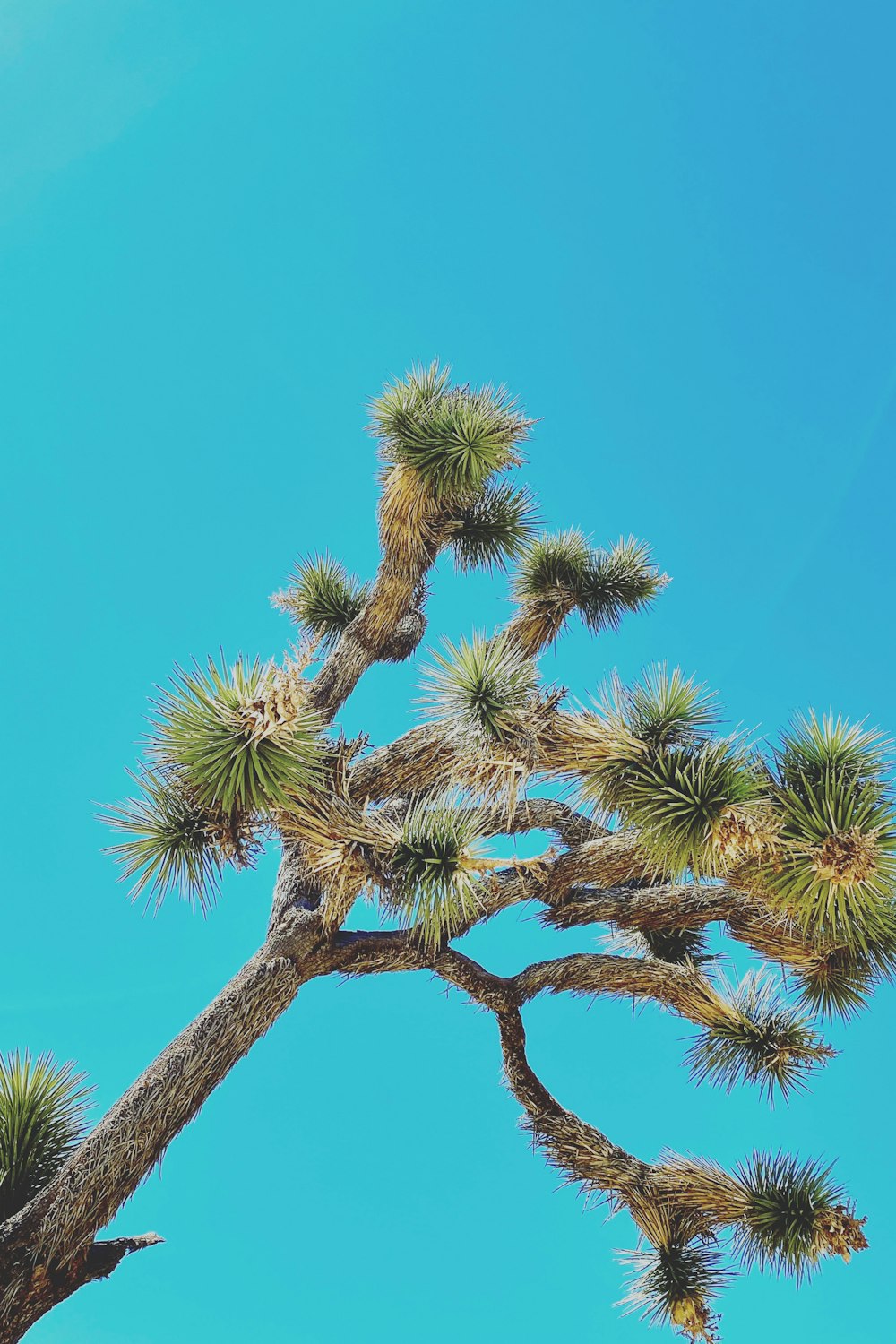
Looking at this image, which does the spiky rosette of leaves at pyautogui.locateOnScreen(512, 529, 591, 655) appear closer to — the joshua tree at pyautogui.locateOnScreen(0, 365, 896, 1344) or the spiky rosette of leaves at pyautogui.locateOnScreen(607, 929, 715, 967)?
the joshua tree at pyautogui.locateOnScreen(0, 365, 896, 1344)

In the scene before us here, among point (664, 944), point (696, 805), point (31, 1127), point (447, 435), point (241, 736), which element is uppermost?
point (447, 435)

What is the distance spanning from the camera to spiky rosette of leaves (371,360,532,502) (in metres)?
5.78

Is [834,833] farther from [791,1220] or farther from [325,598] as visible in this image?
[325,598]

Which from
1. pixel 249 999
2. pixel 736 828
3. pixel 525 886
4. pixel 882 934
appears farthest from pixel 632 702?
pixel 249 999

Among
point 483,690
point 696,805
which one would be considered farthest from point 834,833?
point 483,690

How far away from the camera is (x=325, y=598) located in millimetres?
7445

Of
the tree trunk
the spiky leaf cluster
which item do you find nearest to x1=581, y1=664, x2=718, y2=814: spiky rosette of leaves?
the spiky leaf cluster

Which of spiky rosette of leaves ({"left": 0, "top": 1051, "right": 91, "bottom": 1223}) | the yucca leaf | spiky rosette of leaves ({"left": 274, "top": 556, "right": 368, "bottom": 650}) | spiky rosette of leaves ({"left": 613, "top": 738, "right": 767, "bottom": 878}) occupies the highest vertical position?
the yucca leaf

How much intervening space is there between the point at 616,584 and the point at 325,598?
2.22m

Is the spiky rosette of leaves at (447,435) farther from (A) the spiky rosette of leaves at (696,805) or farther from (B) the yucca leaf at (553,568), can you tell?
(A) the spiky rosette of leaves at (696,805)

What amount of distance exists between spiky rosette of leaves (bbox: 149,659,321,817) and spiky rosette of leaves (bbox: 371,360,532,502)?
7.01ft

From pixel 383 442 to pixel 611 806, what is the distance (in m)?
3.22

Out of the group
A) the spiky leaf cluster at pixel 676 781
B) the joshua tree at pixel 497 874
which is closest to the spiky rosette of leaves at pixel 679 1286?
the joshua tree at pixel 497 874

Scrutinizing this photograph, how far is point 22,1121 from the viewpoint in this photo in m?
4.44
